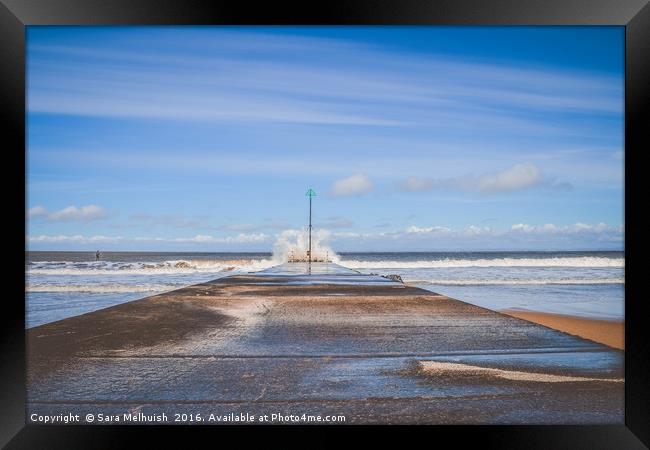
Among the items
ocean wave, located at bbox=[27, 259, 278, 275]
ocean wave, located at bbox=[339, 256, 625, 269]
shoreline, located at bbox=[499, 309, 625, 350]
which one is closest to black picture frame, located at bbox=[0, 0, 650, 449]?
shoreline, located at bbox=[499, 309, 625, 350]

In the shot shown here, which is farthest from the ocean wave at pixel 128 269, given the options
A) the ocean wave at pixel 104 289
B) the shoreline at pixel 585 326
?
the shoreline at pixel 585 326

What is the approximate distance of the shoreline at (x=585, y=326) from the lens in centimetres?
799

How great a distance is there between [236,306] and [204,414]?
25.5 ft

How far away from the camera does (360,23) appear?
4469 mm

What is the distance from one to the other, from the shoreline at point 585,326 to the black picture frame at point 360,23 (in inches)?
125

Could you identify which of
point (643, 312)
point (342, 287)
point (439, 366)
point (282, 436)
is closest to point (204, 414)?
point (282, 436)

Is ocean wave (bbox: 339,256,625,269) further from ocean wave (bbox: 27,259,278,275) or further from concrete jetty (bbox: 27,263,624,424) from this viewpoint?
concrete jetty (bbox: 27,263,624,424)

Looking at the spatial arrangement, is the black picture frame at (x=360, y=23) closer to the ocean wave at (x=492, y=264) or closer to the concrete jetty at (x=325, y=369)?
the concrete jetty at (x=325, y=369)

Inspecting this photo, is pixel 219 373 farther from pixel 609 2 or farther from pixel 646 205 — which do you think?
pixel 609 2

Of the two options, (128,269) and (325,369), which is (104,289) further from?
(128,269)

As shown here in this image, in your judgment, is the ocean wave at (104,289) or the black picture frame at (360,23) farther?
the ocean wave at (104,289)

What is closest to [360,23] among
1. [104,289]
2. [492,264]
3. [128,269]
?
[104,289]

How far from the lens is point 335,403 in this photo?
464cm

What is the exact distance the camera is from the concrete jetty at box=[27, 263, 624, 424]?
14.9ft
